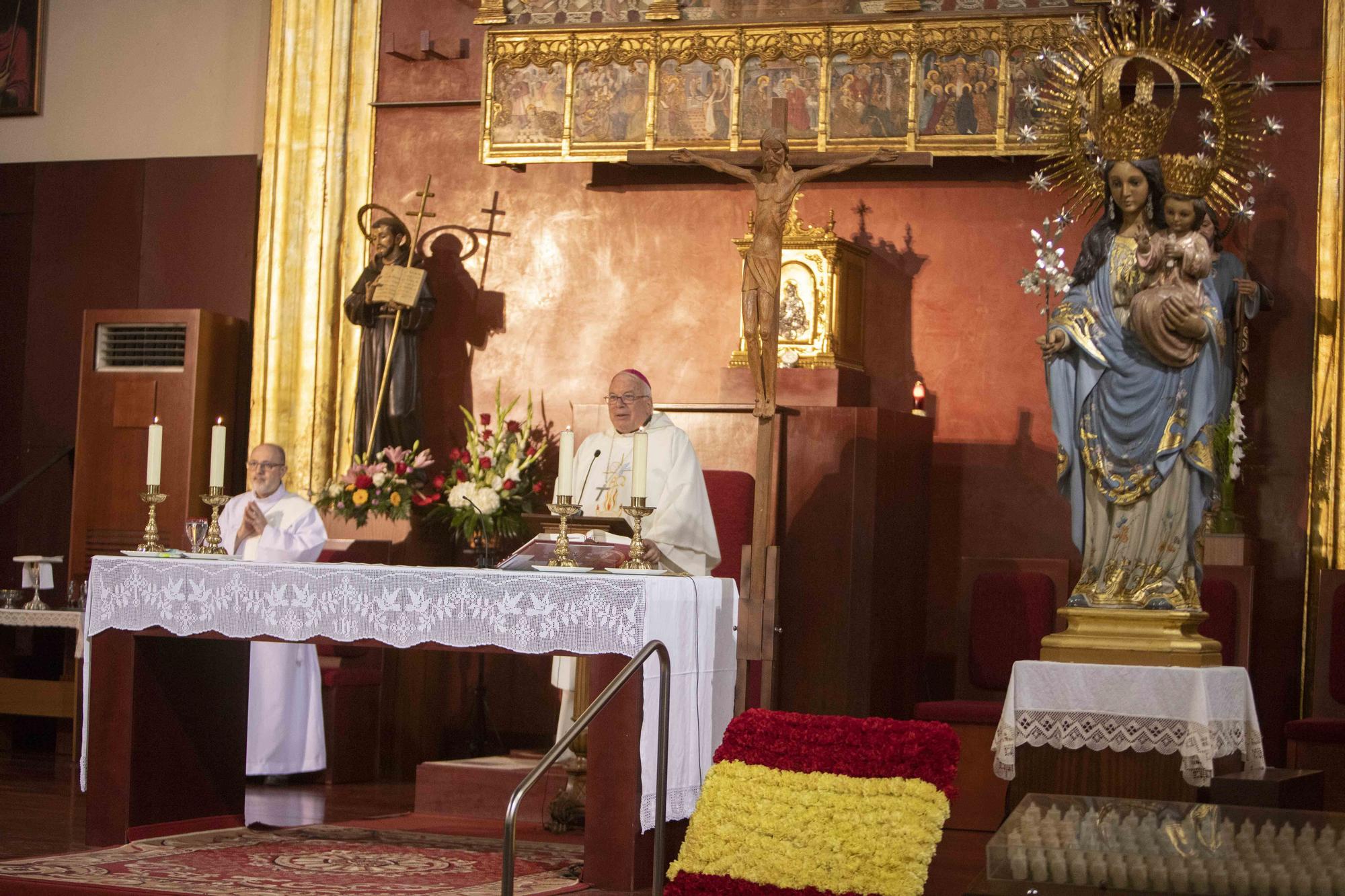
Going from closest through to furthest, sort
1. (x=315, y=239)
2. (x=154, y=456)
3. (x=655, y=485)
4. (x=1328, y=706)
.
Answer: (x=154, y=456)
(x=655, y=485)
(x=1328, y=706)
(x=315, y=239)

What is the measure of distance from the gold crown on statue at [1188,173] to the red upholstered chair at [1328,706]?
2.14m

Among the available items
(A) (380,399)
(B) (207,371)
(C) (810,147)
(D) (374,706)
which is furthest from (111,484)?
(C) (810,147)

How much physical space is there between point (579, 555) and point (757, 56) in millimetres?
4511

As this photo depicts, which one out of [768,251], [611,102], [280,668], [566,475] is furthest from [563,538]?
[611,102]

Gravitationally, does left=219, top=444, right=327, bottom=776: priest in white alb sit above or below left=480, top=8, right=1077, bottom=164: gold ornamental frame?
below

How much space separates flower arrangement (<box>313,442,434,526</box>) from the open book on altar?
3257mm

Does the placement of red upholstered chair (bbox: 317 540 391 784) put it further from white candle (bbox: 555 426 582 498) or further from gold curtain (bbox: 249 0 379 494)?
white candle (bbox: 555 426 582 498)

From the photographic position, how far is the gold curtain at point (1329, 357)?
892 cm

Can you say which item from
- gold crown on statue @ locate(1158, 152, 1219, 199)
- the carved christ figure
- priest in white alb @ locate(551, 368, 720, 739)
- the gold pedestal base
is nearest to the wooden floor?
the gold pedestal base

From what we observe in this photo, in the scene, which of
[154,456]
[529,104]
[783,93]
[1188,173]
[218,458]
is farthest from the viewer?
[529,104]

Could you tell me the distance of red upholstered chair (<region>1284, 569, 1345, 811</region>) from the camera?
7.46m

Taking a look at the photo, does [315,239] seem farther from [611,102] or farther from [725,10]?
[725,10]

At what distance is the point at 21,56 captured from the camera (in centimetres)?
1167

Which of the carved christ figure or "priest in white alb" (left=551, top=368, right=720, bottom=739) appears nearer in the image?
"priest in white alb" (left=551, top=368, right=720, bottom=739)
